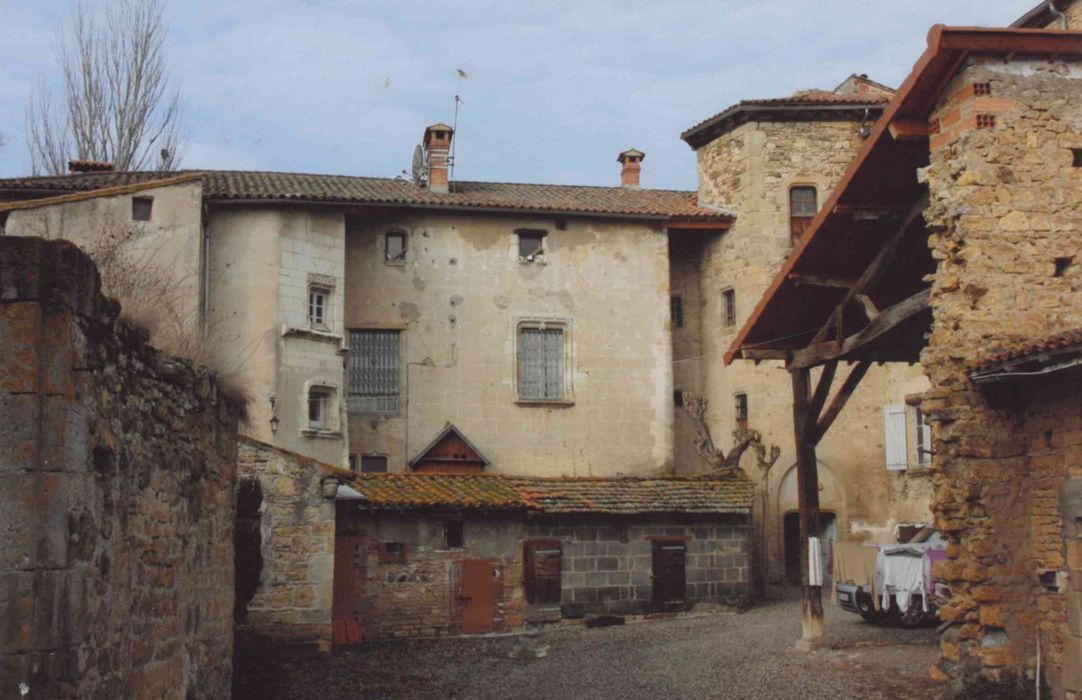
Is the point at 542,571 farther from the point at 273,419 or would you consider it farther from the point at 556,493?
the point at 273,419

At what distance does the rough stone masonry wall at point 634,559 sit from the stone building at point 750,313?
3585mm

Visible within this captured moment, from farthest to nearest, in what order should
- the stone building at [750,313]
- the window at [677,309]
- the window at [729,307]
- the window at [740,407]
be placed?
the window at [677,309] < the window at [729,307] < the window at [740,407] < the stone building at [750,313]

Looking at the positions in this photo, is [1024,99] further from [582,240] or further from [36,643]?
[582,240]

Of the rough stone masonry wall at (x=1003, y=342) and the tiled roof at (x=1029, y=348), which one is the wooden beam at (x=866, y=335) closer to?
the rough stone masonry wall at (x=1003, y=342)

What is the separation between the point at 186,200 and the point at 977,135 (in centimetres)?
1750

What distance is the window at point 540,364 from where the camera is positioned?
28.7 meters

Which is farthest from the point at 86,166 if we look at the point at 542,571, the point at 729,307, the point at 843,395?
the point at 843,395

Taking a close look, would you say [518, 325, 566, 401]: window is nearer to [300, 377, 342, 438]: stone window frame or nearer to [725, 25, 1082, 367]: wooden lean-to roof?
[300, 377, 342, 438]: stone window frame

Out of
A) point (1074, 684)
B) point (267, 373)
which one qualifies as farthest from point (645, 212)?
point (1074, 684)

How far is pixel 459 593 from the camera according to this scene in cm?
2147

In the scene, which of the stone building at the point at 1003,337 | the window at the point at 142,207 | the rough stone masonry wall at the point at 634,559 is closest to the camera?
the stone building at the point at 1003,337

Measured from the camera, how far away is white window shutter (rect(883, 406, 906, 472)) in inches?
1052

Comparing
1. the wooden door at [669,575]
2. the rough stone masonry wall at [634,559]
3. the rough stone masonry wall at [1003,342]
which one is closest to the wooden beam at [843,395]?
the rough stone masonry wall at [1003,342]

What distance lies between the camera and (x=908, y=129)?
40.9 ft
